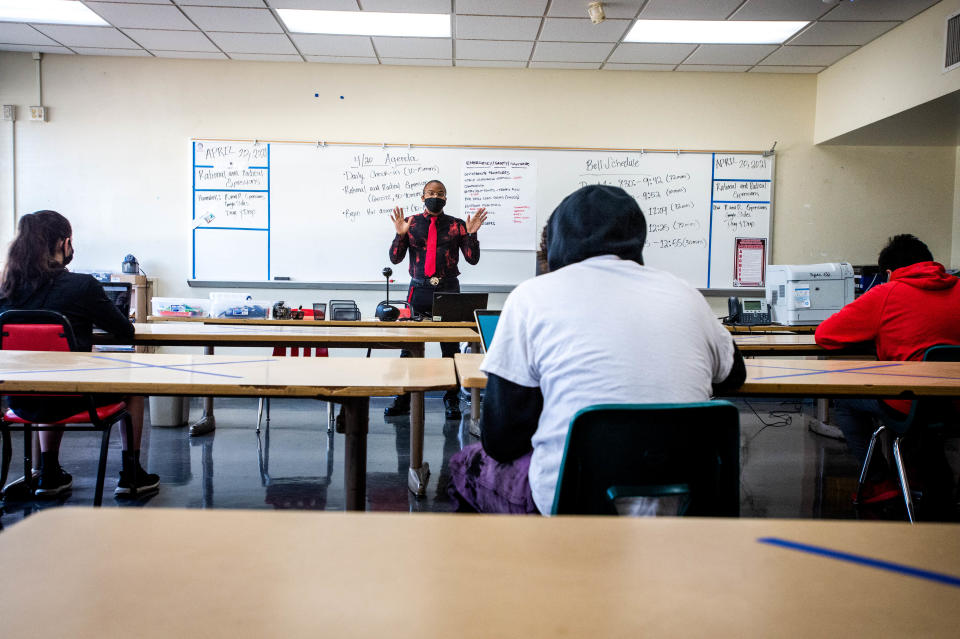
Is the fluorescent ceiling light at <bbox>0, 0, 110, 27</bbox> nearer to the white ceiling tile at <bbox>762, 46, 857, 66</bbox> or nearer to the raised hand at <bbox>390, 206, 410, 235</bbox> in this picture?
the raised hand at <bbox>390, 206, 410, 235</bbox>

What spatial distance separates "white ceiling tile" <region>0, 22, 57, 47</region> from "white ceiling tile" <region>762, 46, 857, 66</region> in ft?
18.9

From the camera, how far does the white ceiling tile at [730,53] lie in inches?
194

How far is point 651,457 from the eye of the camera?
1072mm

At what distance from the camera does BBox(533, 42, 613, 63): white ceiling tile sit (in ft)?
16.2

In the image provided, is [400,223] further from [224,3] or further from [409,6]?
[224,3]

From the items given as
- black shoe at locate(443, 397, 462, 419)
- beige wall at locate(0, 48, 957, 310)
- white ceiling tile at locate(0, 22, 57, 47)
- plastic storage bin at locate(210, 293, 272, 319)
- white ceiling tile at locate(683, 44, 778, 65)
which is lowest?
black shoe at locate(443, 397, 462, 419)

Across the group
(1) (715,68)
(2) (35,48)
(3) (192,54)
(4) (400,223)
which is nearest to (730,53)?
(1) (715,68)

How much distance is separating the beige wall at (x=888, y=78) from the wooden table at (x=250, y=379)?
13.8 feet

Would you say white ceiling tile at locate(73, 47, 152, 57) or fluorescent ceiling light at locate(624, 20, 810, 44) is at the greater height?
fluorescent ceiling light at locate(624, 20, 810, 44)

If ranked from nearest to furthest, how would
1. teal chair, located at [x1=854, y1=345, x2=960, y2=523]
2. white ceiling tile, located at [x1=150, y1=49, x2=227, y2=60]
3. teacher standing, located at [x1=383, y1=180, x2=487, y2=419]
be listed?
teal chair, located at [x1=854, y1=345, x2=960, y2=523], teacher standing, located at [x1=383, y1=180, x2=487, y2=419], white ceiling tile, located at [x1=150, y1=49, x2=227, y2=60]

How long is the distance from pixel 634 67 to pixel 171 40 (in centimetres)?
378

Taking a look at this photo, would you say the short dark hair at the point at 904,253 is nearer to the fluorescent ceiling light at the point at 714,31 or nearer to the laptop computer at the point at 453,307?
the laptop computer at the point at 453,307

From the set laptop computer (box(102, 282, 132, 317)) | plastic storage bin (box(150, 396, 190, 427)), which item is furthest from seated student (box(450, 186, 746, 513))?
laptop computer (box(102, 282, 132, 317))

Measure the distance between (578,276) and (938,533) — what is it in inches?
29.4
